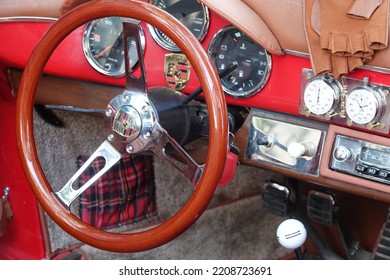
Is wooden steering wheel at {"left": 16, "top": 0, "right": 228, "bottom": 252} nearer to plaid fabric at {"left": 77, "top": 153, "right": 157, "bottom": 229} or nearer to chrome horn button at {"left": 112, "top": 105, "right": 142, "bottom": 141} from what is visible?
chrome horn button at {"left": 112, "top": 105, "right": 142, "bottom": 141}

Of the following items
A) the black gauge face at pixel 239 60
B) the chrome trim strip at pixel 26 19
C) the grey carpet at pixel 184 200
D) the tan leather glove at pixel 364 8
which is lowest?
the grey carpet at pixel 184 200

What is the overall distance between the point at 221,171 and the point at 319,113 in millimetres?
348

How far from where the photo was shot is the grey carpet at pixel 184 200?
2.47 m

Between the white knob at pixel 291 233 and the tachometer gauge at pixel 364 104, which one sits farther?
the white knob at pixel 291 233

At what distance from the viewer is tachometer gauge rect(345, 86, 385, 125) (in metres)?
1.69

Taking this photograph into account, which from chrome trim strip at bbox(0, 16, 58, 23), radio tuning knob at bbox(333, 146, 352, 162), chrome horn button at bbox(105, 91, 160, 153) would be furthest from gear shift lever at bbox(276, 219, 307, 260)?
chrome trim strip at bbox(0, 16, 58, 23)

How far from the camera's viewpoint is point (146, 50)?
205cm

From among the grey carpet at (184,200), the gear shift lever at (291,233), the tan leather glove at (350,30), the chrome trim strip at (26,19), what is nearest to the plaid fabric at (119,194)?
the grey carpet at (184,200)

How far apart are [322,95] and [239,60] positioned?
0.91 ft

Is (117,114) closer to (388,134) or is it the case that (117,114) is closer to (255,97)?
(255,97)

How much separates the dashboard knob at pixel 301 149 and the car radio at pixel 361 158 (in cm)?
6

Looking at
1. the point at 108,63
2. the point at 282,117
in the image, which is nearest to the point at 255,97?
the point at 282,117

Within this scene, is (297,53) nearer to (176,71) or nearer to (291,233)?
(176,71)

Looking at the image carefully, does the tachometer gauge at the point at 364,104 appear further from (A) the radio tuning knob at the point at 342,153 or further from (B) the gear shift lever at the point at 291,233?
(B) the gear shift lever at the point at 291,233
